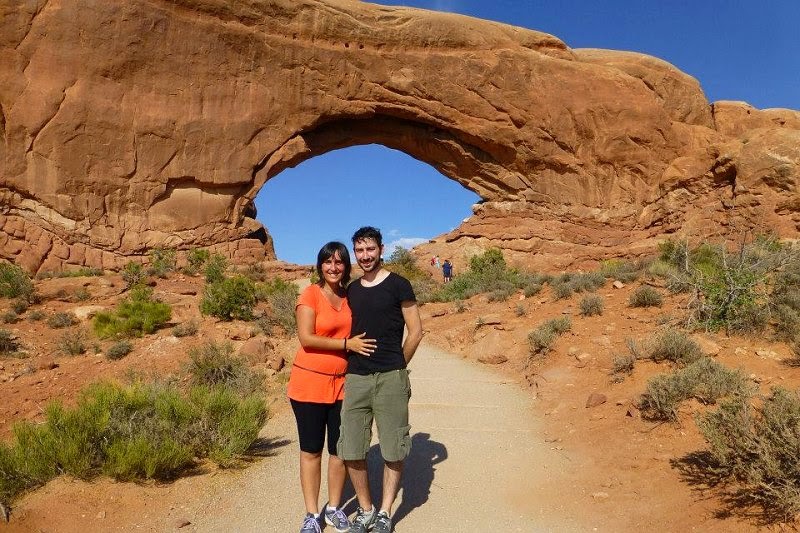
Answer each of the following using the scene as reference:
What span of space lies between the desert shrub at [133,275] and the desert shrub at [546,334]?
13573 mm

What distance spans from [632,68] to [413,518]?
94.6ft

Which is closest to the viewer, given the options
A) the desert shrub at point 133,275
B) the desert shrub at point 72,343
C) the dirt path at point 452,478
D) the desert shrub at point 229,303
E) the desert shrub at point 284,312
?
the dirt path at point 452,478

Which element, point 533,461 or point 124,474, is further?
point 533,461

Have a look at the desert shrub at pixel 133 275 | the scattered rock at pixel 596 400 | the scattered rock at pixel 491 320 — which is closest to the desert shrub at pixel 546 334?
the scattered rock at pixel 491 320

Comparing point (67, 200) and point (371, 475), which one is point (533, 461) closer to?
point (371, 475)

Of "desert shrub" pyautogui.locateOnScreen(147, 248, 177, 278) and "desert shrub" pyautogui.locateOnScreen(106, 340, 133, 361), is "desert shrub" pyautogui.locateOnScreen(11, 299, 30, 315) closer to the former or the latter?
"desert shrub" pyautogui.locateOnScreen(106, 340, 133, 361)

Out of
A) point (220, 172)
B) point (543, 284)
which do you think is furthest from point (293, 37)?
point (543, 284)

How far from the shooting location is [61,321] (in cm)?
1184

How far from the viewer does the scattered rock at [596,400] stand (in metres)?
5.68

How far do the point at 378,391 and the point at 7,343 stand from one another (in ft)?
34.4

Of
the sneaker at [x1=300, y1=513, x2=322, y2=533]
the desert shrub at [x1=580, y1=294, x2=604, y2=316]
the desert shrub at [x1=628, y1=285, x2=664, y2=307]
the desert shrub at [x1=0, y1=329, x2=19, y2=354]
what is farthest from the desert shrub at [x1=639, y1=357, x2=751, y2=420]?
the desert shrub at [x1=0, y1=329, x2=19, y2=354]

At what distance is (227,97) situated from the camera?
22.7 m

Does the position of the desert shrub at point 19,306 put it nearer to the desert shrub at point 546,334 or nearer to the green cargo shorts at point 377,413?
the desert shrub at point 546,334

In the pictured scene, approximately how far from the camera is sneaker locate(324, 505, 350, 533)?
3.27 metres
